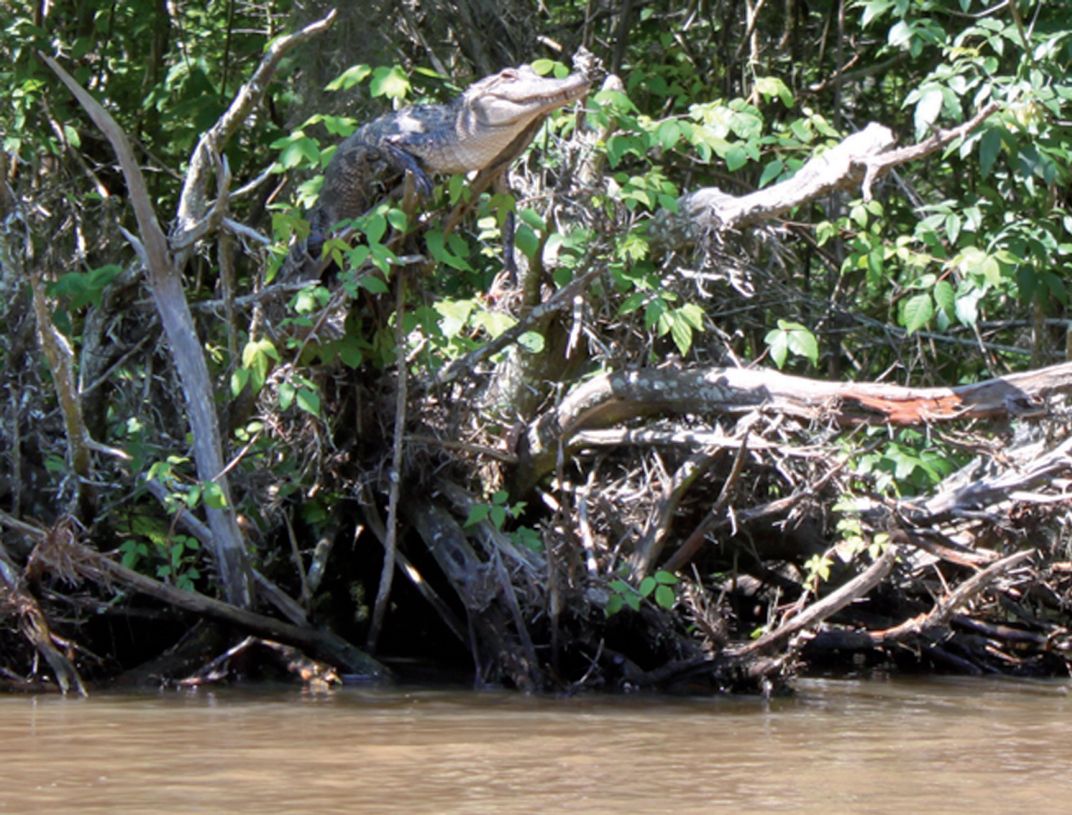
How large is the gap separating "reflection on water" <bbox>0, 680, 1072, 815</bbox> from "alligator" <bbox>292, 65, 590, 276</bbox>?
1.95 m

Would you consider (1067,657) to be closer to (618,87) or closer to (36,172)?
(618,87)

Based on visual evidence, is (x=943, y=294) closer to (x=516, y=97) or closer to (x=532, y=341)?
(x=532, y=341)

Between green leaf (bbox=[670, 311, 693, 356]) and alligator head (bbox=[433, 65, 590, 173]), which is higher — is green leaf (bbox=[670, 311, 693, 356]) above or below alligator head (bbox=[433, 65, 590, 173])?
below

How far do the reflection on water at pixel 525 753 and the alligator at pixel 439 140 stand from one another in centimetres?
195

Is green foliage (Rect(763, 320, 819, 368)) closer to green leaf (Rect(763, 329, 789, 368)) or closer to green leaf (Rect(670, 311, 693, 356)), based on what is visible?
green leaf (Rect(763, 329, 789, 368))

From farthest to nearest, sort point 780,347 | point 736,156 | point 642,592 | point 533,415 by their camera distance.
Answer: point 533,415, point 736,156, point 780,347, point 642,592

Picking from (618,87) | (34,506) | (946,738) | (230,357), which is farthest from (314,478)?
(946,738)

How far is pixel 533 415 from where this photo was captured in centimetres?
654

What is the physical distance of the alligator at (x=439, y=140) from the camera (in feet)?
17.3

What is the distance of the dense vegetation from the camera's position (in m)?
5.64

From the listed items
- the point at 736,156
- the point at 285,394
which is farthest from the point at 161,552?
the point at 736,156

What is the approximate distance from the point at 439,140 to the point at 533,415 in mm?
1558

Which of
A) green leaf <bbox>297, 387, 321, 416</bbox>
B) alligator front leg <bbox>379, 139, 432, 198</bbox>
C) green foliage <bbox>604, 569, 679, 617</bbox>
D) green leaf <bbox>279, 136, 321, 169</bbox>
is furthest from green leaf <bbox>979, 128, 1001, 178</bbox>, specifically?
green leaf <bbox>297, 387, 321, 416</bbox>

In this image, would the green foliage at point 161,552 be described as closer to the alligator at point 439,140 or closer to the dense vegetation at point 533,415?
the dense vegetation at point 533,415
